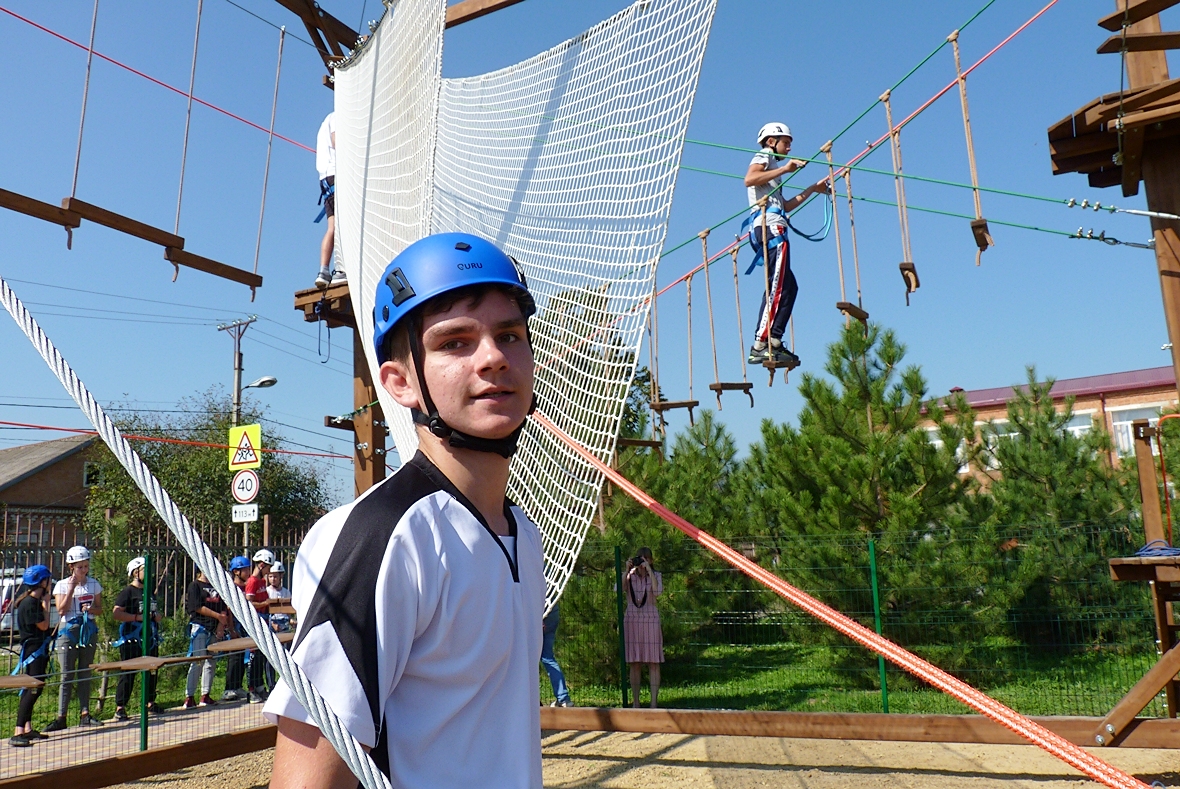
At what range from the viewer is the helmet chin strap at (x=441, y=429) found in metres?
1.00

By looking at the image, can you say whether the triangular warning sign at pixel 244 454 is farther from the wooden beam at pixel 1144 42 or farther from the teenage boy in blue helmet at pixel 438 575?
the teenage boy in blue helmet at pixel 438 575

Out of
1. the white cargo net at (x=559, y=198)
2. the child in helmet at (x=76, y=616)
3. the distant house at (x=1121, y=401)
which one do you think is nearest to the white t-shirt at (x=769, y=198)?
the white cargo net at (x=559, y=198)

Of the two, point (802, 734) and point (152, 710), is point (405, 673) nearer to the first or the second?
point (802, 734)

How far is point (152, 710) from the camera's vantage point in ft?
22.4

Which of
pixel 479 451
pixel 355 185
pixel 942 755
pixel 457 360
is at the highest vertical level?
pixel 355 185

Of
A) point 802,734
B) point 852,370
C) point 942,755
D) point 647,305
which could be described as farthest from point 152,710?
point 852,370

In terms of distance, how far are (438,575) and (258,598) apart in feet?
22.3

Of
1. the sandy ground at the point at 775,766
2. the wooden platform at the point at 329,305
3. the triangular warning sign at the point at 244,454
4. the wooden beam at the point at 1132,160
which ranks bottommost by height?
the sandy ground at the point at 775,766

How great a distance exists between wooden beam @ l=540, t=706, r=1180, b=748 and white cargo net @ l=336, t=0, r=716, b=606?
1872 millimetres

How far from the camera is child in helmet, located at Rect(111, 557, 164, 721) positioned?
232 inches

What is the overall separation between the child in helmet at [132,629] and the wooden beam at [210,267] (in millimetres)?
2483

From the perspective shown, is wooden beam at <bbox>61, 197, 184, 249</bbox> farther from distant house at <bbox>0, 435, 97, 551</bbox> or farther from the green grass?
distant house at <bbox>0, 435, 97, 551</bbox>

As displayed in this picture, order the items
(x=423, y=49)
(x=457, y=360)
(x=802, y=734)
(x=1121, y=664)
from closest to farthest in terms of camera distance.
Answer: (x=457, y=360)
(x=423, y=49)
(x=802, y=734)
(x=1121, y=664)

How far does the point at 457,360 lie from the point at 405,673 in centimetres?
34
